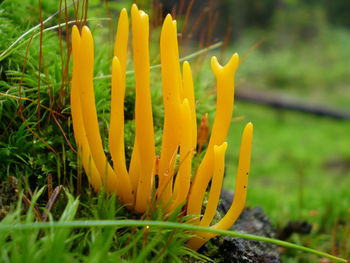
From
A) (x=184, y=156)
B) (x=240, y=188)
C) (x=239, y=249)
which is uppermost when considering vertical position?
(x=184, y=156)

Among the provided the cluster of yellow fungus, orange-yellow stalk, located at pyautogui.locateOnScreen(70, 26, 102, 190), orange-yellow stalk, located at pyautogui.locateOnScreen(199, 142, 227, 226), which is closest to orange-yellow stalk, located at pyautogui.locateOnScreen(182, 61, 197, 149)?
the cluster of yellow fungus

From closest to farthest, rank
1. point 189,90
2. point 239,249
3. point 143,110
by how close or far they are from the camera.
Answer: point 143,110, point 189,90, point 239,249

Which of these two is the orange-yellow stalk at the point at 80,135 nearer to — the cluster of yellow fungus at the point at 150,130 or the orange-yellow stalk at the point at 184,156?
the cluster of yellow fungus at the point at 150,130

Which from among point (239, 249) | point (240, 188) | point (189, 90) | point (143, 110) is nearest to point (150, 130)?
point (143, 110)

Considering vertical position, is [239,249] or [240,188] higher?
[240,188]

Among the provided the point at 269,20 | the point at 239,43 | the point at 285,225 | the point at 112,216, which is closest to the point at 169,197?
the point at 112,216

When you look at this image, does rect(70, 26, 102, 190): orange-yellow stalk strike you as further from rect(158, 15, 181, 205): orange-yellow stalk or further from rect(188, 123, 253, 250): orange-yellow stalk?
rect(188, 123, 253, 250): orange-yellow stalk

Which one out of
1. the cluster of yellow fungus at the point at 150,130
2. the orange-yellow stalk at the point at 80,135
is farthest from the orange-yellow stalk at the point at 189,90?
the orange-yellow stalk at the point at 80,135

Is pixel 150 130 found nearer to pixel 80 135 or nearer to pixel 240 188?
pixel 80 135

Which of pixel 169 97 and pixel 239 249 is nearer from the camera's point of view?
pixel 169 97
